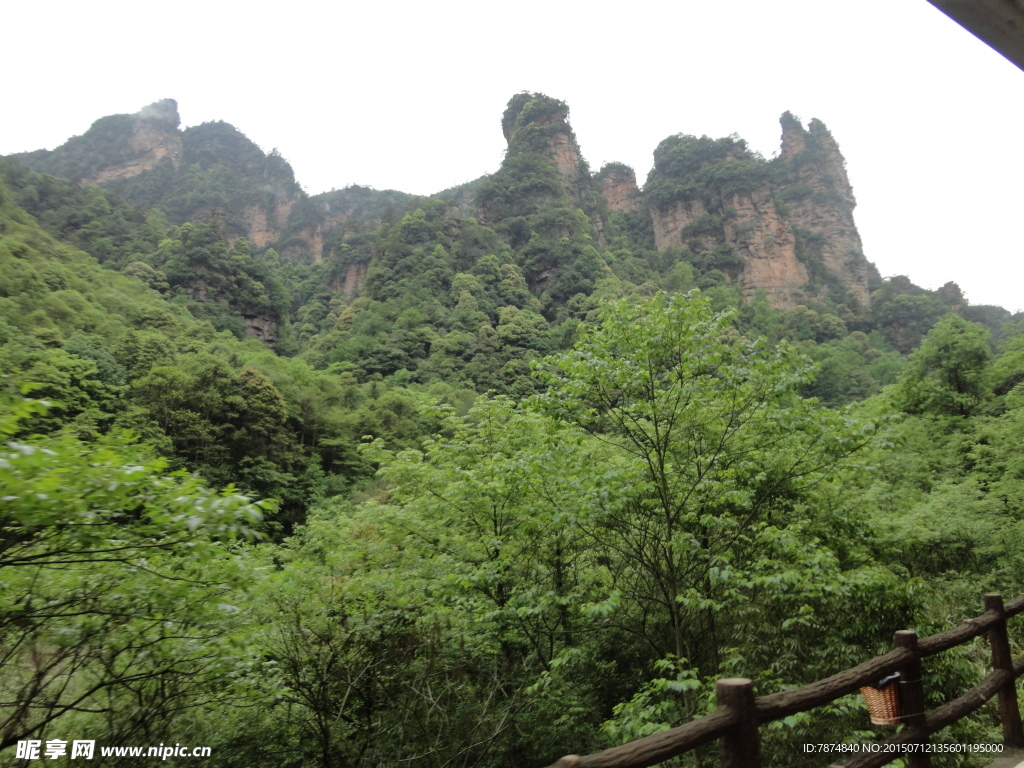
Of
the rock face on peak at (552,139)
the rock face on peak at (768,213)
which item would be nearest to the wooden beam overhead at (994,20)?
the rock face on peak at (768,213)

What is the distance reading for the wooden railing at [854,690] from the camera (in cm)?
182

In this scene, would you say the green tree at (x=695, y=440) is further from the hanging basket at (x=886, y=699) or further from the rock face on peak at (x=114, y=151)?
the rock face on peak at (x=114, y=151)

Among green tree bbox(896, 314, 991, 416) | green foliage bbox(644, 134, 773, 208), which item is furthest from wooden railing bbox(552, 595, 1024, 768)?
green foliage bbox(644, 134, 773, 208)

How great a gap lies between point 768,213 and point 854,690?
7751 centimetres

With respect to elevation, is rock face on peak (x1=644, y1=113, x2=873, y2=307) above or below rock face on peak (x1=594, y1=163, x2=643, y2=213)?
below

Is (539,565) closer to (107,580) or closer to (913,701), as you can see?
(913,701)

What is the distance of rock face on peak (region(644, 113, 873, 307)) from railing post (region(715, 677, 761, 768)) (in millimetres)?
70880

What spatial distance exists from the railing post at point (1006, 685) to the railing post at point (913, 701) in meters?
1.02

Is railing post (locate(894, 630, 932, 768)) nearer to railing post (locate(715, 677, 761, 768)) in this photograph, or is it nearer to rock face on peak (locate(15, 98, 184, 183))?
railing post (locate(715, 677, 761, 768))

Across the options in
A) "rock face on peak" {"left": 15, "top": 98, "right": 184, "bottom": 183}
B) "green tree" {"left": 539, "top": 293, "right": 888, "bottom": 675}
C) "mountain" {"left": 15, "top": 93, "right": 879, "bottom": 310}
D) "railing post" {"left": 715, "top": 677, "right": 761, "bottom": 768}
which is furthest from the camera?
"rock face on peak" {"left": 15, "top": 98, "right": 184, "bottom": 183}

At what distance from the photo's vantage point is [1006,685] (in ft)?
11.2

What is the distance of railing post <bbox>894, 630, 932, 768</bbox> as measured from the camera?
9.02 feet

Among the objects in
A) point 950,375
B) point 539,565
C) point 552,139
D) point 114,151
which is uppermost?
point 114,151

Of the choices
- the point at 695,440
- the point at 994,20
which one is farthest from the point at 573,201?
the point at 994,20
